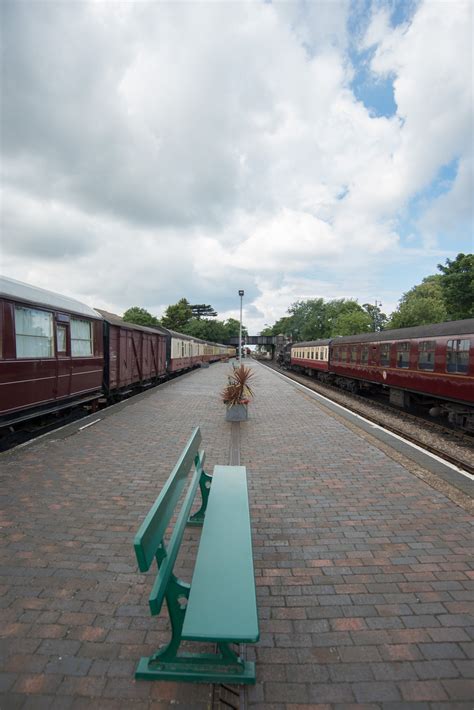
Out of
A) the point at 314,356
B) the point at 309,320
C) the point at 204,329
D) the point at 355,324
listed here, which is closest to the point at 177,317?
the point at 204,329

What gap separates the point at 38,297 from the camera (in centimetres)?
779

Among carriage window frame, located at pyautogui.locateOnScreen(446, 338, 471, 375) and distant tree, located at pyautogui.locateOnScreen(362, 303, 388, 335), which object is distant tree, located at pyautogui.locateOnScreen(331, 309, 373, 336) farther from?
carriage window frame, located at pyautogui.locateOnScreen(446, 338, 471, 375)

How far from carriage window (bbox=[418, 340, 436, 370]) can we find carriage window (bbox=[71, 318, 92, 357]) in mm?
9762

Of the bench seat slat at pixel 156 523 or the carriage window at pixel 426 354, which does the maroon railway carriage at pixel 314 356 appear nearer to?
the carriage window at pixel 426 354

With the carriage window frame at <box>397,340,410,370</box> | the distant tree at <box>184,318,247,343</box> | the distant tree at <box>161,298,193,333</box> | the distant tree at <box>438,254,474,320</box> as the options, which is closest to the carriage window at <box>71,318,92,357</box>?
the carriage window frame at <box>397,340,410,370</box>

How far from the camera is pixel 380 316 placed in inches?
3430

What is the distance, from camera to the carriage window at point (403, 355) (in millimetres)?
12802

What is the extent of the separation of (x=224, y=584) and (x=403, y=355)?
1240cm

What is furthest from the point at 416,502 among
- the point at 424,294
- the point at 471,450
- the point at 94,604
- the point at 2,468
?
the point at 424,294

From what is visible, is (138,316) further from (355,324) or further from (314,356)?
(314,356)

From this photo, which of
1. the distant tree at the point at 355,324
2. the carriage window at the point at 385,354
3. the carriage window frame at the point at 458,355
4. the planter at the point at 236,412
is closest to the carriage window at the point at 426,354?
the carriage window frame at the point at 458,355

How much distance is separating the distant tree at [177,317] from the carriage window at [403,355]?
79.5 m

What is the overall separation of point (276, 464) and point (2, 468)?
4.13 metres

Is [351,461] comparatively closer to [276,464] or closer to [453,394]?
[276,464]
